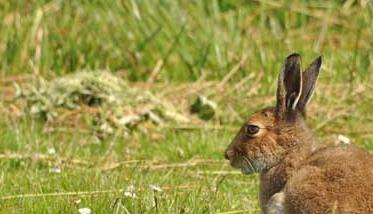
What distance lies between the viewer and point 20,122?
888cm

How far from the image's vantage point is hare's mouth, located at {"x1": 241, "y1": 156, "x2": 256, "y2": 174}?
5605mm

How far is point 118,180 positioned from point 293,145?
1.59m

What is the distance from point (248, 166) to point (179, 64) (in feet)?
15.6

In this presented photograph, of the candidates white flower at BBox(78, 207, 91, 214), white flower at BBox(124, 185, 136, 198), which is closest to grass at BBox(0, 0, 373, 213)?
white flower at BBox(124, 185, 136, 198)

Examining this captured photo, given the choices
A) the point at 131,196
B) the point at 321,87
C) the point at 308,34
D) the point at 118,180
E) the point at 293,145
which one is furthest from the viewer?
the point at 308,34

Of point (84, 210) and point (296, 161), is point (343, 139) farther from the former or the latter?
point (84, 210)

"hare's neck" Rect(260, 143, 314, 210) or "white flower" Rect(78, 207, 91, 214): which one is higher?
"hare's neck" Rect(260, 143, 314, 210)

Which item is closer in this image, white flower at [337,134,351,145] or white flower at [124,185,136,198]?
white flower at [124,185,136,198]

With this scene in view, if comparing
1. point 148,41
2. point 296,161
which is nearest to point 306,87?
point 296,161

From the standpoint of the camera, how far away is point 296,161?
5445 millimetres

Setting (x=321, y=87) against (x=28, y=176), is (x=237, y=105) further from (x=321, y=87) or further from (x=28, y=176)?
(x=28, y=176)

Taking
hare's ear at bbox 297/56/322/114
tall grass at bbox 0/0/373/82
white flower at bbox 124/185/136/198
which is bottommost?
white flower at bbox 124/185/136/198

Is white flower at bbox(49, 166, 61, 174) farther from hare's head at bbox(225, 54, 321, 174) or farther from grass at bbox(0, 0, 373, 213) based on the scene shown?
hare's head at bbox(225, 54, 321, 174)

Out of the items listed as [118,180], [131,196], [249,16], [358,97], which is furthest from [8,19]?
[131,196]
